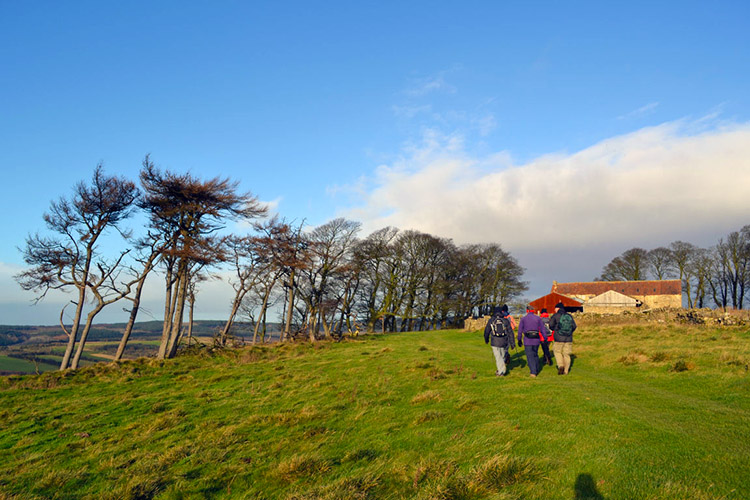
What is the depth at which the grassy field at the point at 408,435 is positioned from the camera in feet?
15.0

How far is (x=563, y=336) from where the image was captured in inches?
479

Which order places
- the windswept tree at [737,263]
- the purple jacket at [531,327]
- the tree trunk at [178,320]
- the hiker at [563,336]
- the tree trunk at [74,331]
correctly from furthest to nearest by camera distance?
the windswept tree at [737,263], the tree trunk at [178,320], the tree trunk at [74,331], the purple jacket at [531,327], the hiker at [563,336]

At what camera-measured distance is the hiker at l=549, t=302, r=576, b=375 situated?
12.0 m

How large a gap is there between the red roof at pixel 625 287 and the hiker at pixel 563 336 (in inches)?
2232

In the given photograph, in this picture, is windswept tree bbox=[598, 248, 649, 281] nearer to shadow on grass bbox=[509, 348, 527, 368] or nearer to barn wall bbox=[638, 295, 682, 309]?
barn wall bbox=[638, 295, 682, 309]

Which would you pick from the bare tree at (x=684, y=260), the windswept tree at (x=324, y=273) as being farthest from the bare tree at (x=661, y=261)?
the windswept tree at (x=324, y=273)

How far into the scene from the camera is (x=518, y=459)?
4910 millimetres

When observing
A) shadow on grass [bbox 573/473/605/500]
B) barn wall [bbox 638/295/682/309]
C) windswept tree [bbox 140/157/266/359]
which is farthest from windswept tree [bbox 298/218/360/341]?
barn wall [bbox 638/295/682/309]

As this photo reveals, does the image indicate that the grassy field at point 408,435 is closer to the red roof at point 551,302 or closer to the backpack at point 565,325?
the backpack at point 565,325

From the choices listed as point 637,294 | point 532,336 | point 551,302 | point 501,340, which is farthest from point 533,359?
point 637,294

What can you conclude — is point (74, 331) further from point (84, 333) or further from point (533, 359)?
point (533, 359)

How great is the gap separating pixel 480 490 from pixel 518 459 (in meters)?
0.89

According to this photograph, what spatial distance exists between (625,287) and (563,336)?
58489 millimetres

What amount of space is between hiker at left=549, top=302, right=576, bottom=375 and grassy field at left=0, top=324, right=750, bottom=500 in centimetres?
59
